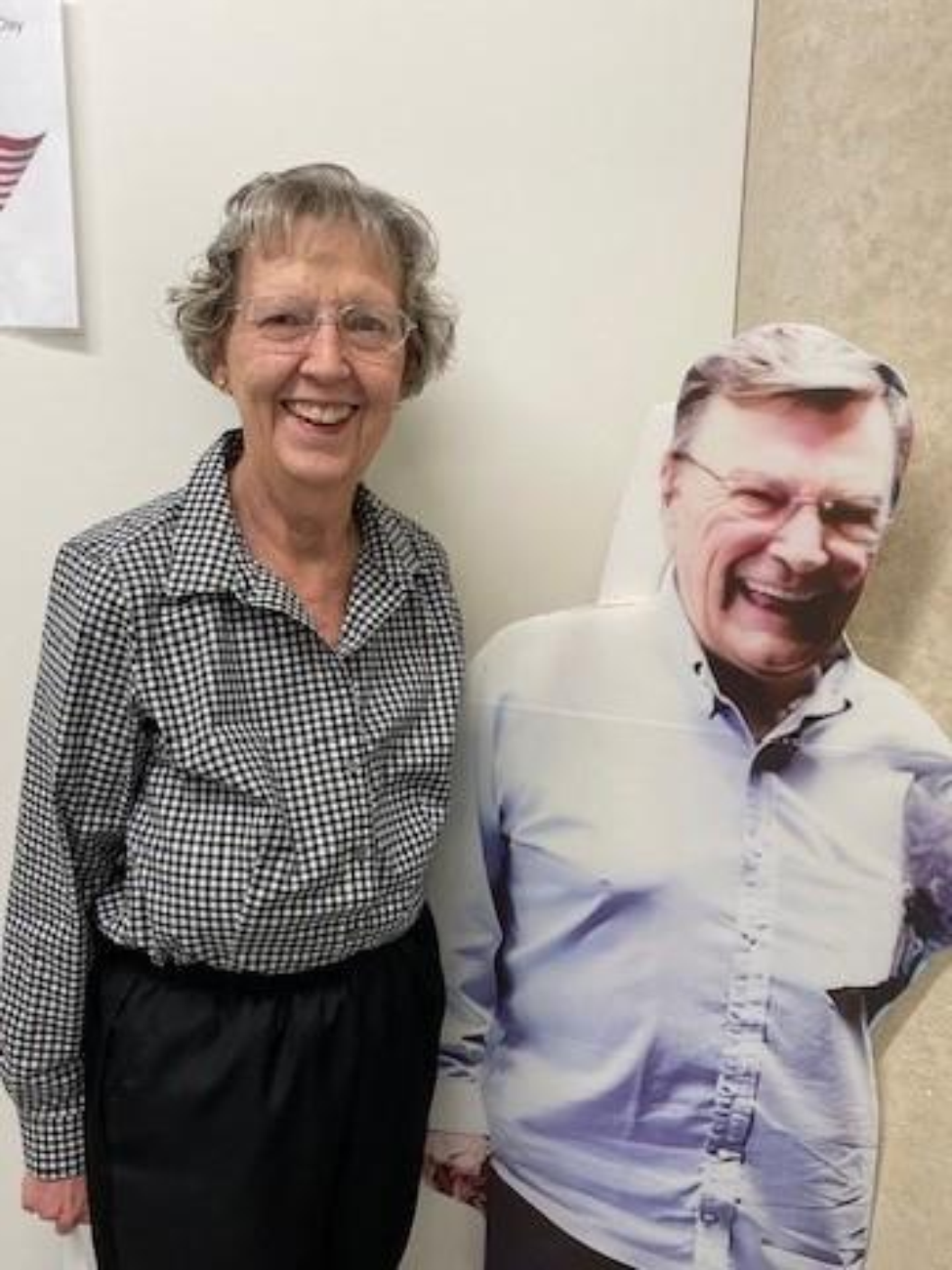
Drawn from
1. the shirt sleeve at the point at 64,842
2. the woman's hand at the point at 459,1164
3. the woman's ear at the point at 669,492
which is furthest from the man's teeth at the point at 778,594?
the woman's hand at the point at 459,1164

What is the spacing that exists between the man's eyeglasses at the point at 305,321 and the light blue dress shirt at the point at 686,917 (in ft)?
1.25

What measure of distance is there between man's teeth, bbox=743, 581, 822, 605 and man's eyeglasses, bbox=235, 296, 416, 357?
0.45 meters

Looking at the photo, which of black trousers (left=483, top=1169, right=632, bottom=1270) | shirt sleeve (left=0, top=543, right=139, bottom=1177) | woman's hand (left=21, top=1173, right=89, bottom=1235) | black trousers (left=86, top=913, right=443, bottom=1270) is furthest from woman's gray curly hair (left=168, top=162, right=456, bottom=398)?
black trousers (left=483, top=1169, right=632, bottom=1270)

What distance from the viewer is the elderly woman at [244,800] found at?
0.95 metres

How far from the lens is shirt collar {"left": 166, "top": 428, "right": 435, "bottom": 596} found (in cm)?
95

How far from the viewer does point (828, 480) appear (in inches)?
40.9

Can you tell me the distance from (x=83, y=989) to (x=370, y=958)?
0.28 metres

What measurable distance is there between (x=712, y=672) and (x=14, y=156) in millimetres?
912

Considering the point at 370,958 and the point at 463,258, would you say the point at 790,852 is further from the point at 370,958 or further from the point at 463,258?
the point at 463,258

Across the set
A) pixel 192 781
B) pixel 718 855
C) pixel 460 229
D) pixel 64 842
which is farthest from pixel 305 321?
pixel 718 855

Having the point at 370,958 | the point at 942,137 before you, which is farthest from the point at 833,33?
the point at 370,958

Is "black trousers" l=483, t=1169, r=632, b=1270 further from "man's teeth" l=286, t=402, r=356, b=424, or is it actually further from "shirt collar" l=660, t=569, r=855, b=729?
"man's teeth" l=286, t=402, r=356, b=424

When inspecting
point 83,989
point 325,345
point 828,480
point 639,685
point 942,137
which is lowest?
point 83,989

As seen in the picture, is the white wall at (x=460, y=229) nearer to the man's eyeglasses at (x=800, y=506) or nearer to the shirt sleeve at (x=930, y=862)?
→ the man's eyeglasses at (x=800, y=506)
